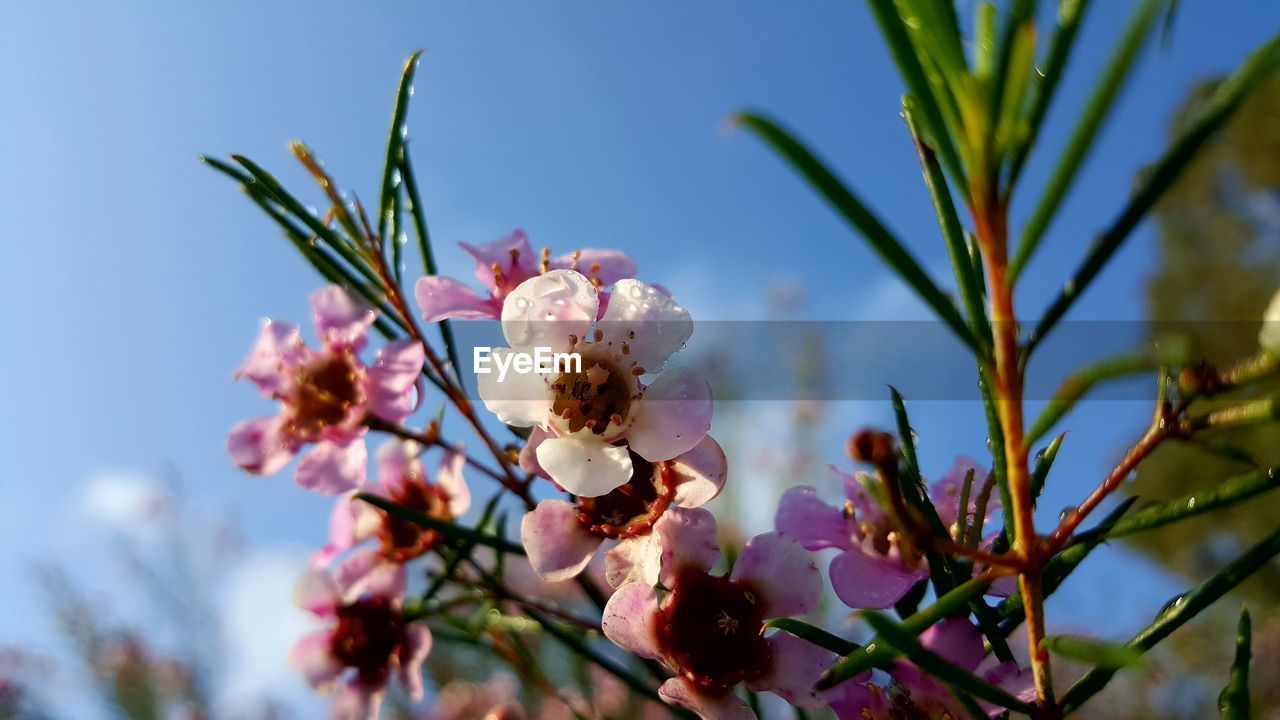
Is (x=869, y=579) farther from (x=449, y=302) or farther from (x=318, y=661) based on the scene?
(x=318, y=661)

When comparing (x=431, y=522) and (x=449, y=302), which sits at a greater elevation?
(x=449, y=302)

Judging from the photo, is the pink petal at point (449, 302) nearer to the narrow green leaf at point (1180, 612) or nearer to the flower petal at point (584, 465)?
the flower petal at point (584, 465)

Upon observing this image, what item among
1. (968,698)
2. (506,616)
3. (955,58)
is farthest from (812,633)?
(506,616)

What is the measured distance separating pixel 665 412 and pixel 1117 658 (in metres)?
0.31

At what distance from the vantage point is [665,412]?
0.56 meters

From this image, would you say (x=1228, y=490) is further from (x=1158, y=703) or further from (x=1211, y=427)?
(x=1158, y=703)

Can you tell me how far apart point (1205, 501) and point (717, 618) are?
31cm

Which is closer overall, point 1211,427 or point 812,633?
point 1211,427

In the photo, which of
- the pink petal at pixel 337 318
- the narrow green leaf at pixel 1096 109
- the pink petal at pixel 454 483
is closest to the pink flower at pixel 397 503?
the pink petal at pixel 454 483

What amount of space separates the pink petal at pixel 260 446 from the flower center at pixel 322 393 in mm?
21

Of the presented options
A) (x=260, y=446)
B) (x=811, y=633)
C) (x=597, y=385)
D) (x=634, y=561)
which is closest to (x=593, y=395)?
(x=597, y=385)

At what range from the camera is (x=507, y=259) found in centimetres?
74

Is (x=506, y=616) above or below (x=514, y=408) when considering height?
below

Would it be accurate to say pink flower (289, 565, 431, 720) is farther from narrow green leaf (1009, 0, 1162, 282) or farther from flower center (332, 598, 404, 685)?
narrow green leaf (1009, 0, 1162, 282)
